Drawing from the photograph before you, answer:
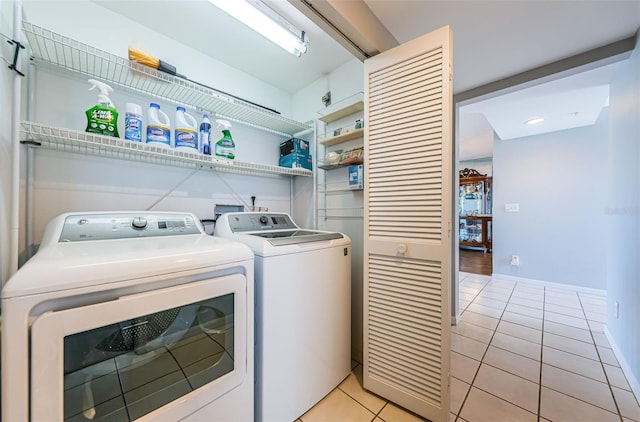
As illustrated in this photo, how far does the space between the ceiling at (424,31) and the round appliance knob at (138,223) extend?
131 centimetres

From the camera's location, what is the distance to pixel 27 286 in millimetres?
598

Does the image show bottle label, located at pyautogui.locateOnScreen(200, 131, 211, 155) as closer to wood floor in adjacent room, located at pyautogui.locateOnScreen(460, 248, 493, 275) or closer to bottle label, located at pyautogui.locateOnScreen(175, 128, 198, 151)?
bottle label, located at pyautogui.locateOnScreen(175, 128, 198, 151)

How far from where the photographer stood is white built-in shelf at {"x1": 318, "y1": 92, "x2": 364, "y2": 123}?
70.7 inches

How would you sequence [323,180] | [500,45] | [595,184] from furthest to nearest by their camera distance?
[595,184], [323,180], [500,45]

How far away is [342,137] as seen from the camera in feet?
6.26

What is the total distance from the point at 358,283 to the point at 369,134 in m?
1.14

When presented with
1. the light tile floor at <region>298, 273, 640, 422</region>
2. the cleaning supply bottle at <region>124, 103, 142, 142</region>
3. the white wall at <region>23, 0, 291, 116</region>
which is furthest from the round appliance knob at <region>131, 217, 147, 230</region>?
the light tile floor at <region>298, 273, 640, 422</region>

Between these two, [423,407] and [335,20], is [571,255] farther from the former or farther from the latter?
[335,20]

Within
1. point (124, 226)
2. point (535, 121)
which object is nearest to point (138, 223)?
point (124, 226)

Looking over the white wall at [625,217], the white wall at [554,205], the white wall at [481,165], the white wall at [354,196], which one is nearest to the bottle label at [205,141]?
the white wall at [354,196]

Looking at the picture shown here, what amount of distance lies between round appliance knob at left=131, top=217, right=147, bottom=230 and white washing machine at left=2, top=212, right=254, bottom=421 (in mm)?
53

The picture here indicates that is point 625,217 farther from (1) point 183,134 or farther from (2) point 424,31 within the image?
(1) point 183,134

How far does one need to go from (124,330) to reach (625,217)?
10.4 feet

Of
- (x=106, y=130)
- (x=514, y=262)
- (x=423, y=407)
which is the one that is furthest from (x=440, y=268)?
(x=514, y=262)
